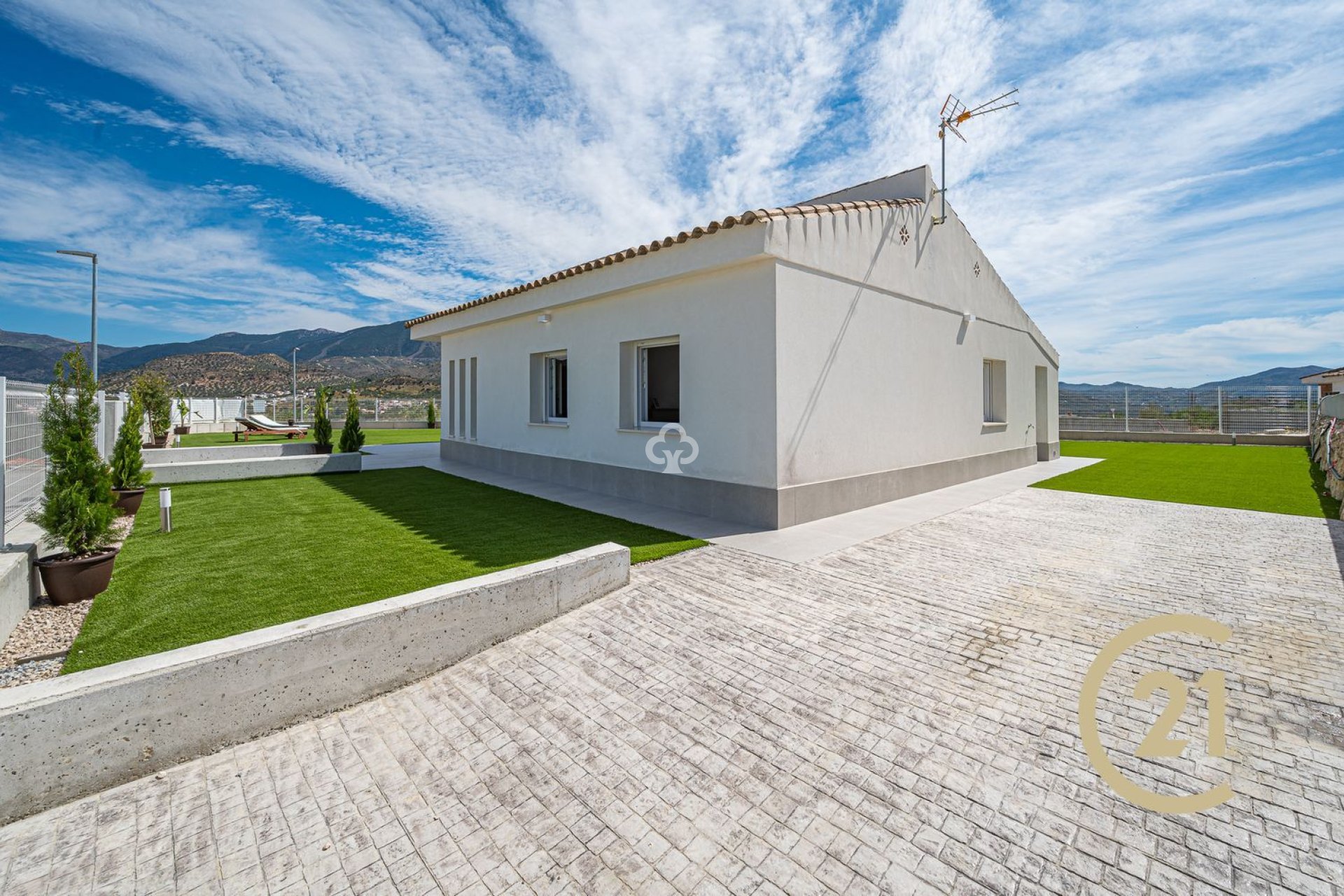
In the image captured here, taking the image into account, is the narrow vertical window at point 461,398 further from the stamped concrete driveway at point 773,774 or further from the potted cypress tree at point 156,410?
the potted cypress tree at point 156,410

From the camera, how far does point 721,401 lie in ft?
27.7

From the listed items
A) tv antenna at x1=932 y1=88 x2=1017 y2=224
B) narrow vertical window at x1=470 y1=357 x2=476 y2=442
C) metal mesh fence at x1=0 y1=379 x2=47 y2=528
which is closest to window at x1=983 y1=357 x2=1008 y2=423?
tv antenna at x1=932 y1=88 x2=1017 y2=224

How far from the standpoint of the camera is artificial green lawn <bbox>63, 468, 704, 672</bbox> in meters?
4.61

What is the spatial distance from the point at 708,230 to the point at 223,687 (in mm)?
7174

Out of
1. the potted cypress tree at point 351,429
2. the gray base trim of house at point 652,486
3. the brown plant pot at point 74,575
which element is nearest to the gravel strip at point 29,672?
the brown plant pot at point 74,575

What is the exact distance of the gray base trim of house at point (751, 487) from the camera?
799 centimetres

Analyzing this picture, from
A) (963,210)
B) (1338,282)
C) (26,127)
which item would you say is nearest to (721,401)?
(963,210)

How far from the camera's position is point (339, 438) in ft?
88.9

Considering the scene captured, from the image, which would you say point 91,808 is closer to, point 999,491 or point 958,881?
point 958,881

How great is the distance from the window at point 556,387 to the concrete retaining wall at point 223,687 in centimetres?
860

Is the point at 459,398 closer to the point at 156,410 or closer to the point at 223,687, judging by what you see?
the point at 223,687

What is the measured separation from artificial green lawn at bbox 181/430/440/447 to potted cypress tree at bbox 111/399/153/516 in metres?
14.0

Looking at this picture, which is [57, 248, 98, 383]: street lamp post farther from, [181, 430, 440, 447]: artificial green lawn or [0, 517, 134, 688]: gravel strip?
[0, 517, 134, 688]: gravel strip

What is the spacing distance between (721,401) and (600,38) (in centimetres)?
661
